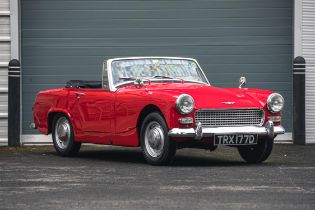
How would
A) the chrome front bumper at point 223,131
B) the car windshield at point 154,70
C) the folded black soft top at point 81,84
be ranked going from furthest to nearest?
1. the folded black soft top at point 81,84
2. the car windshield at point 154,70
3. the chrome front bumper at point 223,131

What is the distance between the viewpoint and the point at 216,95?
39.3 feet

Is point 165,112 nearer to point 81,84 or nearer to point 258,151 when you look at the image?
point 258,151

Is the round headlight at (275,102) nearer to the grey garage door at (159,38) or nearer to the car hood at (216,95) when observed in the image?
the car hood at (216,95)

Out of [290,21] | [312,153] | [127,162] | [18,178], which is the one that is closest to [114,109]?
[127,162]

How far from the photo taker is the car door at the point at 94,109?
12852 mm

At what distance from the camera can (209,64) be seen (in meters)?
18.4

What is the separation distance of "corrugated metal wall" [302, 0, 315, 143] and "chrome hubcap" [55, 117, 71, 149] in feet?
19.0

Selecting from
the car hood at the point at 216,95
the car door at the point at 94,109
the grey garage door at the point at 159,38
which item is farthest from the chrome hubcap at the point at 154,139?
the grey garage door at the point at 159,38

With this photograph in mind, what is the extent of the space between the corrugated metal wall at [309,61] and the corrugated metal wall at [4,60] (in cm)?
534

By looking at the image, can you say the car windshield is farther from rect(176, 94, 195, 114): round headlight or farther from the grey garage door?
the grey garage door

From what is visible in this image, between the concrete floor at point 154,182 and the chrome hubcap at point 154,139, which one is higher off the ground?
the chrome hubcap at point 154,139

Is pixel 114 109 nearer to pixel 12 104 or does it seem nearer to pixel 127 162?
pixel 127 162

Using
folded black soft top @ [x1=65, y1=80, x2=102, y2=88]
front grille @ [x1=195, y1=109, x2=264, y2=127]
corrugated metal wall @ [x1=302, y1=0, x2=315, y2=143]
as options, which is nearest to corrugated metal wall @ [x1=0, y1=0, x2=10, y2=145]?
folded black soft top @ [x1=65, y1=80, x2=102, y2=88]

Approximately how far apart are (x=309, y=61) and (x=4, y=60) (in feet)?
18.1
